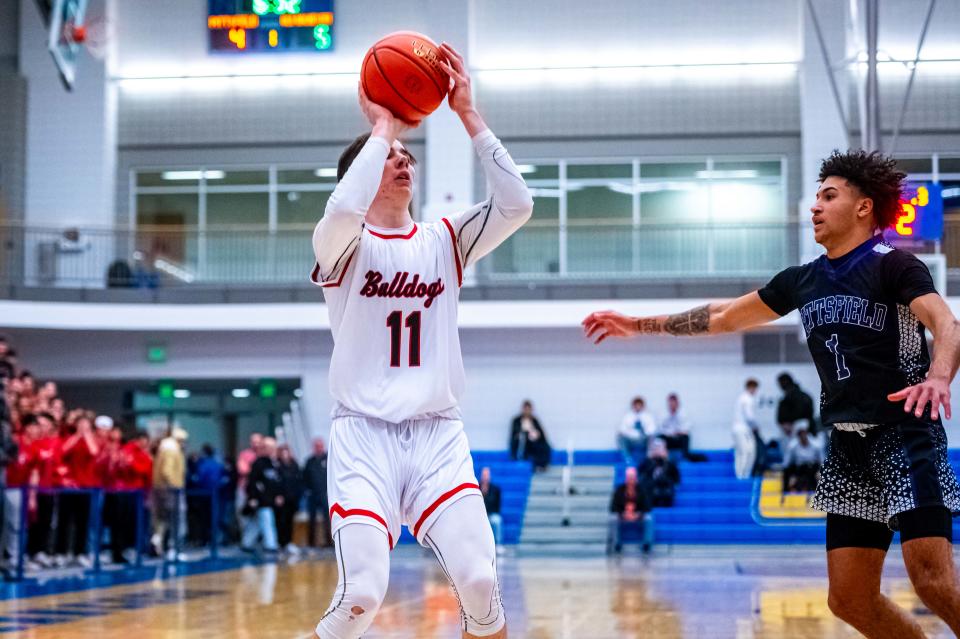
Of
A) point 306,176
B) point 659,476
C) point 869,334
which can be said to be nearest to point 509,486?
point 659,476

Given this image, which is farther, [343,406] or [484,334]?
[484,334]

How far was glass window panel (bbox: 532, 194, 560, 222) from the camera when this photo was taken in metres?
26.7

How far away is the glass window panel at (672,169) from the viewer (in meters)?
26.7

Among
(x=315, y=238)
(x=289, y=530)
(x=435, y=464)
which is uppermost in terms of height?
(x=315, y=238)

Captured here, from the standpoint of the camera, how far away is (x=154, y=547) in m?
18.2

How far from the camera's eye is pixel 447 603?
1085 centimetres

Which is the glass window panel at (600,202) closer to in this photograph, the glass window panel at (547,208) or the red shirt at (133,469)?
the glass window panel at (547,208)

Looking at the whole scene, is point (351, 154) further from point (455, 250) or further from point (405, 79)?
point (455, 250)

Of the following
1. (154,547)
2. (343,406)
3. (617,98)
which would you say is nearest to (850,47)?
(617,98)

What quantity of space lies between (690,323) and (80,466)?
38.7 feet

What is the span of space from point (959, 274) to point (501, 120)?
1007 centimetres

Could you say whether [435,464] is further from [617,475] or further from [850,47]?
[850,47]

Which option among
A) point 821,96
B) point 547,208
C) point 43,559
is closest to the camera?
point 43,559

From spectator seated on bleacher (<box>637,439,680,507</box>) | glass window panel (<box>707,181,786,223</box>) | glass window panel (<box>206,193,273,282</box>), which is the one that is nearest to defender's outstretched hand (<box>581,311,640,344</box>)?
spectator seated on bleacher (<box>637,439,680,507</box>)
